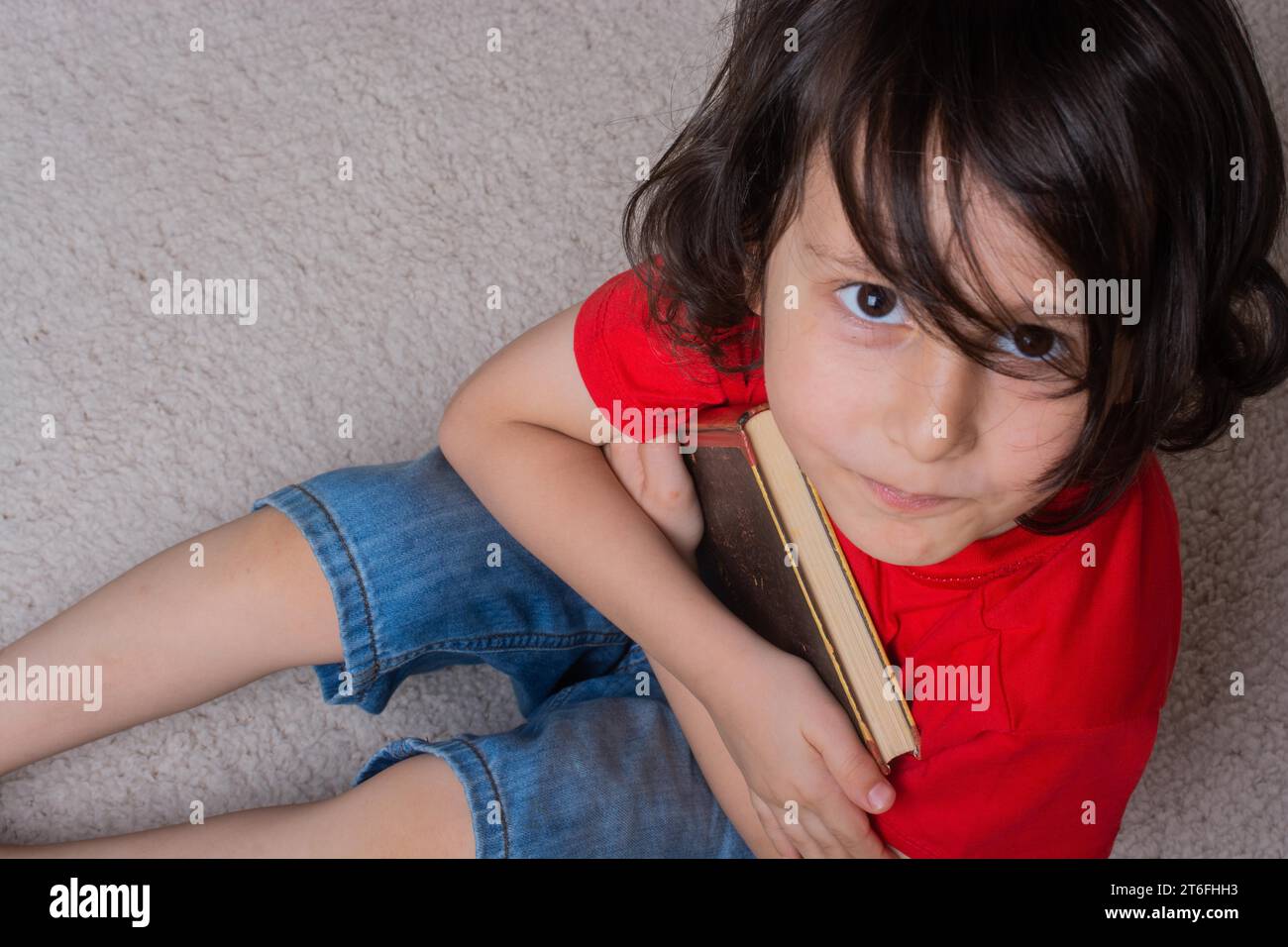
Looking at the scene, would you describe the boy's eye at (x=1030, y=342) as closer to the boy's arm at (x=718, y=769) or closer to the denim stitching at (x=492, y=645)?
the boy's arm at (x=718, y=769)

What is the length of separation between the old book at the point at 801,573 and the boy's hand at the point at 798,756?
0.04 feet

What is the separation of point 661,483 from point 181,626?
0.32 meters

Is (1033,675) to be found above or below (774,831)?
above

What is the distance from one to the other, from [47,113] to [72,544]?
0.38m

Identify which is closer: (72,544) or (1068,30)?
(1068,30)

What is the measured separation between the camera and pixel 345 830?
0.71 m

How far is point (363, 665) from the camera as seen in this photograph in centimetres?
74

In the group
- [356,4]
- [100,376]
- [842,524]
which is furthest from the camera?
[356,4]

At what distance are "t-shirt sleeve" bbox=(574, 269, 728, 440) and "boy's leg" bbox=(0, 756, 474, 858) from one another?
247mm

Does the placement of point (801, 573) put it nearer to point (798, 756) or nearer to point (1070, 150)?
point (798, 756)

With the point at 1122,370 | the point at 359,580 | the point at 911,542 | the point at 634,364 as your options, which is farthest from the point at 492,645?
the point at 1122,370

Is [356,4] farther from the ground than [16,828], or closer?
farther from the ground
